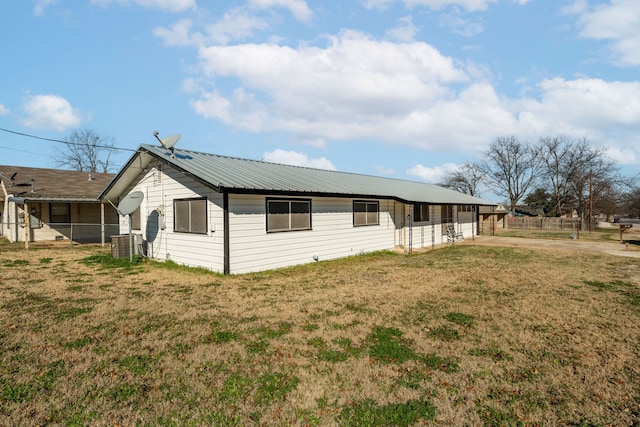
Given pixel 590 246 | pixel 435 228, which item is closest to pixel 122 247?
pixel 435 228

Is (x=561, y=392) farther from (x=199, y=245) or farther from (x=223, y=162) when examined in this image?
(x=223, y=162)

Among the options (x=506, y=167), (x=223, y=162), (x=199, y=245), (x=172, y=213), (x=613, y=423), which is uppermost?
(x=506, y=167)

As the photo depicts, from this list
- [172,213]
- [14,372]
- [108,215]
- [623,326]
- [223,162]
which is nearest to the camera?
[14,372]

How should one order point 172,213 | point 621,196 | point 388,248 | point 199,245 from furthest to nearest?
point 621,196
point 388,248
point 172,213
point 199,245

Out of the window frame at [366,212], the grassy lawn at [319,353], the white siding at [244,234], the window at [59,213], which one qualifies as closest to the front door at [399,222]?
the white siding at [244,234]

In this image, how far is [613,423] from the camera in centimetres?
318

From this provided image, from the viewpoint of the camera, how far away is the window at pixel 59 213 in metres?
19.6

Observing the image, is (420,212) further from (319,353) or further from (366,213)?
(319,353)

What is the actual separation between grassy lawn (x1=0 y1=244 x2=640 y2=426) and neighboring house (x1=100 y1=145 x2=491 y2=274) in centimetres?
178

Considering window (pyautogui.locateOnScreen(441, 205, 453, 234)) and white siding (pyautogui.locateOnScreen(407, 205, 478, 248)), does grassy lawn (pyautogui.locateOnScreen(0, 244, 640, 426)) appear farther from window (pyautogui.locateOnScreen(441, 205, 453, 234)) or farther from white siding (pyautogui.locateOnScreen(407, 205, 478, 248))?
window (pyautogui.locateOnScreen(441, 205, 453, 234))

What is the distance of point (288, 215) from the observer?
38.4ft

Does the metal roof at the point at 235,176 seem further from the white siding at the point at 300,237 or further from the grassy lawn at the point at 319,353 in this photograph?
the grassy lawn at the point at 319,353

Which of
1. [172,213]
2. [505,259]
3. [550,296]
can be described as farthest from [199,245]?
[505,259]

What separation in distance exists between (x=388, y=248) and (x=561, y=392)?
501 inches
